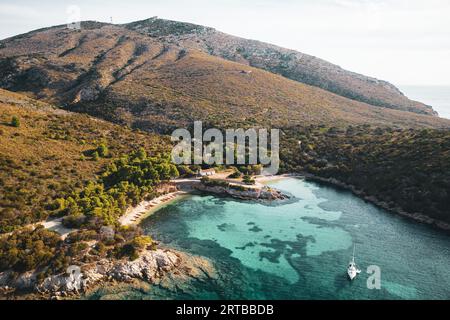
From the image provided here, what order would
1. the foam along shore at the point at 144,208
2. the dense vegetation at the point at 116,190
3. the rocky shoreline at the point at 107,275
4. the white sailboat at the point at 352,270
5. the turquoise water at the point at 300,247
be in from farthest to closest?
the foam along shore at the point at 144,208, the dense vegetation at the point at 116,190, the white sailboat at the point at 352,270, the turquoise water at the point at 300,247, the rocky shoreline at the point at 107,275

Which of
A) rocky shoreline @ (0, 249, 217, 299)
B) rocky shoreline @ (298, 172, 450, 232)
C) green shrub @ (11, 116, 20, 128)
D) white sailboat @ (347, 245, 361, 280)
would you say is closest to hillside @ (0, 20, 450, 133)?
rocky shoreline @ (298, 172, 450, 232)

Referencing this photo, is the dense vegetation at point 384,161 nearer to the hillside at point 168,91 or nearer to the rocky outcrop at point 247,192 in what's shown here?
the hillside at point 168,91

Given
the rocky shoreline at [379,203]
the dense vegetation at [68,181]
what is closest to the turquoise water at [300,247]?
the rocky shoreline at [379,203]

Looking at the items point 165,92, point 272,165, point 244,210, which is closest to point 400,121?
point 272,165

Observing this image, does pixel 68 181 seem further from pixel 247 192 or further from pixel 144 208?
pixel 247 192

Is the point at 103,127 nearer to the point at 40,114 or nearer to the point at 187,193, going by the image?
the point at 40,114
